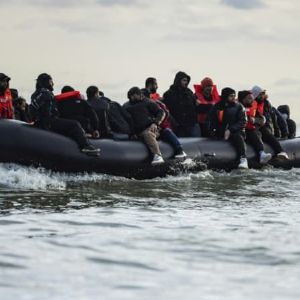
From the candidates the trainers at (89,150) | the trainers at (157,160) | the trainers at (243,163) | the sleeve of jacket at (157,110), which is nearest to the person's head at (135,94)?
the sleeve of jacket at (157,110)

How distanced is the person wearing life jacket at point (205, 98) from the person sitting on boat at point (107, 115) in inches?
95.1

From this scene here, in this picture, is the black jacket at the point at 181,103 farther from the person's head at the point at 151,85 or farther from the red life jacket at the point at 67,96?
the red life jacket at the point at 67,96

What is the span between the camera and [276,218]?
884 centimetres

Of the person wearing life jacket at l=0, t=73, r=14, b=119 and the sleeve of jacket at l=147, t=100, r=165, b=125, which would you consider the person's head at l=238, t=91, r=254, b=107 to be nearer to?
the sleeve of jacket at l=147, t=100, r=165, b=125

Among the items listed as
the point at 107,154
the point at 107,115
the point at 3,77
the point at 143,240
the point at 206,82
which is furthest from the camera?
the point at 206,82

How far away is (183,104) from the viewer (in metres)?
15.7

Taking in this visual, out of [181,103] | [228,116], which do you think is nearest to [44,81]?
[181,103]

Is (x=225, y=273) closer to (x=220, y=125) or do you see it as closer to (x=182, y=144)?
(x=182, y=144)

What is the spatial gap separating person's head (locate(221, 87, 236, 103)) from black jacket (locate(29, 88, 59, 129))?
3961mm

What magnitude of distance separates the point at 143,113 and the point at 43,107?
7.73 ft

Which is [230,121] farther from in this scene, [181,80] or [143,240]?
[143,240]

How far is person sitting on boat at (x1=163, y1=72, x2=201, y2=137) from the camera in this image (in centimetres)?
1569

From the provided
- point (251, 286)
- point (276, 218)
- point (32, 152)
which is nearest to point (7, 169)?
point (32, 152)

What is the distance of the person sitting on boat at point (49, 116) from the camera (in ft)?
40.1
